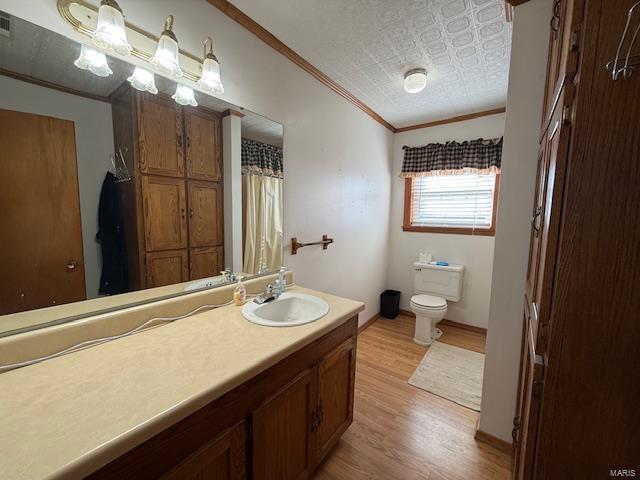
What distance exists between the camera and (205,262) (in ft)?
4.55

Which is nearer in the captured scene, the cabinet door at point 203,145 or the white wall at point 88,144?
the white wall at point 88,144

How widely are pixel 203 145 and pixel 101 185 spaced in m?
0.49

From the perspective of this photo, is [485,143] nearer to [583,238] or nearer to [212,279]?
[583,238]

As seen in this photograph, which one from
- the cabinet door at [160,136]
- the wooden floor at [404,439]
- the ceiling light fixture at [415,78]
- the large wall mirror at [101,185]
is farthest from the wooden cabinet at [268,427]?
the ceiling light fixture at [415,78]

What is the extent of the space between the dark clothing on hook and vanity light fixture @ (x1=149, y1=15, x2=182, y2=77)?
1.72 ft

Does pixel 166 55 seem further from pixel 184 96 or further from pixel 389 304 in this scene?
pixel 389 304

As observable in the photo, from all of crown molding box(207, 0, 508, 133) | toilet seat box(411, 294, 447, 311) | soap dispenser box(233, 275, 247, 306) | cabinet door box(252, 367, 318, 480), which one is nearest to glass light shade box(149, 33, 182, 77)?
crown molding box(207, 0, 508, 133)

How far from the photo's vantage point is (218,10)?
1.35 metres

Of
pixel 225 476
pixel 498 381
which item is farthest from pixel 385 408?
pixel 225 476

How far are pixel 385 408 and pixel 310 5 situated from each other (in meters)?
2.53

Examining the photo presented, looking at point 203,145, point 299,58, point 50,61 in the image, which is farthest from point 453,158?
point 50,61

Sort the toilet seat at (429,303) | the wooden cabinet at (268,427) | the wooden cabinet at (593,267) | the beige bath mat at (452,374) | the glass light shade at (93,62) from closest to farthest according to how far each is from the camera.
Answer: the wooden cabinet at (593,267)
the wooden cabinet at (268,427)
the glass light shade at (93,62)
the beige bath mat at (452,374)
the toilet seat at (429,303)

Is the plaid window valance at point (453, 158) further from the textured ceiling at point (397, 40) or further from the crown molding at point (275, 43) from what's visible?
the crown molding at point (275, 43)

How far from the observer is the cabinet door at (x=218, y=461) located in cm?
70
